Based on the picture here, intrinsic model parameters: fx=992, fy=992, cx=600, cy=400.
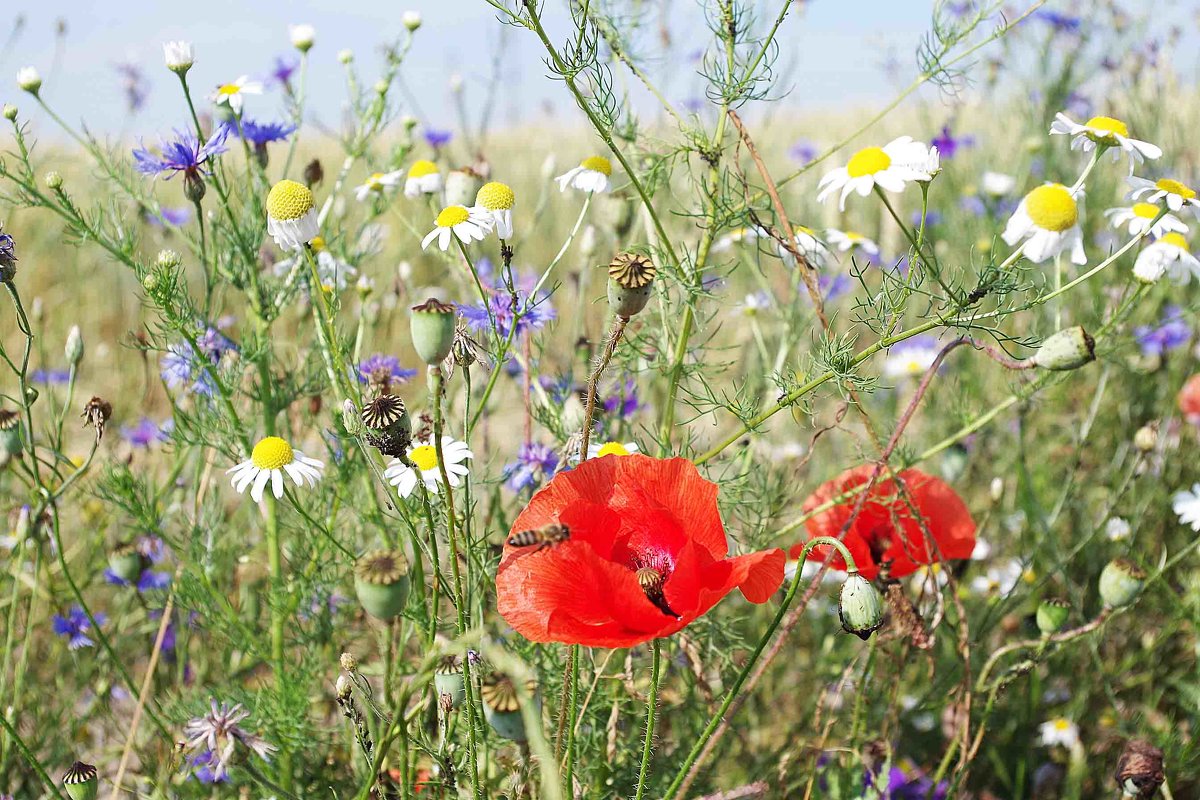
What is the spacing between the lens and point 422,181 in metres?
1.52

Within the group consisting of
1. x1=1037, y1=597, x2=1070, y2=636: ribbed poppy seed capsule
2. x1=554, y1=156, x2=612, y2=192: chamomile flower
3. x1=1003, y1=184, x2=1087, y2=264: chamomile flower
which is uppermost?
x1=554, y1=156, x2=612, y2=192: chamomile flower

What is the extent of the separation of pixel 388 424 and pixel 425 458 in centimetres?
20

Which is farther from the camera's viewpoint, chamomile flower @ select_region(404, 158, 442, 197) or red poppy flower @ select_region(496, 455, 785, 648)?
chamomile flower @ select_region(404, 158, 442, 197)

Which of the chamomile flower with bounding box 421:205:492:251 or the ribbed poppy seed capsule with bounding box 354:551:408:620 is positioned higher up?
the chamomile flower with bounding box 421:205:492:251

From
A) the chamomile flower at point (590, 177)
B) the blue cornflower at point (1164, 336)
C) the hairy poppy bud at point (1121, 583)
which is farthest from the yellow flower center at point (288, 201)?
the blue cornflower at point (1164, 336)

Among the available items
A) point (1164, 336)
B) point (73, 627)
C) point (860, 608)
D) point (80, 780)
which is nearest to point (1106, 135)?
point (860, 608)

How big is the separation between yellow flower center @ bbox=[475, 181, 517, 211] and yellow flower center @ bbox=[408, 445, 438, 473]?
11.0 inches

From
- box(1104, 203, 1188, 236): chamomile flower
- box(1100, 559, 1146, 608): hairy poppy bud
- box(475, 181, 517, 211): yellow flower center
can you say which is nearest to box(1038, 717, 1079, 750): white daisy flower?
box(1100, 559, 1146, 608): hairy poppy bud

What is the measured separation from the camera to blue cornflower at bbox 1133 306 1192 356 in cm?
238

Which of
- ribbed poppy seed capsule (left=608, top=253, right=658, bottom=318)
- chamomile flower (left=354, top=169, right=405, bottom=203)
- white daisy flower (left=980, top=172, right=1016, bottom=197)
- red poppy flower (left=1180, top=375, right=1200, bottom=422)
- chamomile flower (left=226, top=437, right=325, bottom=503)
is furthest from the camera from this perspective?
white daisy flower (left=980, top=172, right=1016, bottom=197)

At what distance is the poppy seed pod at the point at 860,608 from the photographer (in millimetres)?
826

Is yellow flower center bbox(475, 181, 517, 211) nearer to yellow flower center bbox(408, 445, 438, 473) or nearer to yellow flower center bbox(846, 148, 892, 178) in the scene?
yellow flower center bbox(408, 445, 438, 473)

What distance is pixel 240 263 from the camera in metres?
1.60

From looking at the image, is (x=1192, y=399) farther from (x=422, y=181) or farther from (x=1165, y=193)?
(x=422, y=181)
